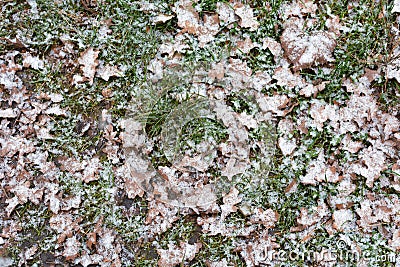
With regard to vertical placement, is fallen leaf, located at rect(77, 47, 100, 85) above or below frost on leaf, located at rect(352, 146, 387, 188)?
above

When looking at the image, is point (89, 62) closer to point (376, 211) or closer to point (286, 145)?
point (286, 145)

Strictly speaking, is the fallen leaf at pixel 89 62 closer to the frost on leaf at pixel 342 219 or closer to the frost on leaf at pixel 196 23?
the frost on leaf at pixel 196 23

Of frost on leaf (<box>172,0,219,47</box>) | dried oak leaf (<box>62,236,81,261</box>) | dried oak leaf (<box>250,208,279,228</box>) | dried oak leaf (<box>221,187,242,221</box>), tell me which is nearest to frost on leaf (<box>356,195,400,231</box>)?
dried oak leaf (<box>250,208,279,228</box>)

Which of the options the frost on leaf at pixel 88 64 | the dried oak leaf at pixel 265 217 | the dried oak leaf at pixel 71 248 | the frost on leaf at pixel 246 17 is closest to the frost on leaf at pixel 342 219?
the dried oak leaf at pixel 265 217

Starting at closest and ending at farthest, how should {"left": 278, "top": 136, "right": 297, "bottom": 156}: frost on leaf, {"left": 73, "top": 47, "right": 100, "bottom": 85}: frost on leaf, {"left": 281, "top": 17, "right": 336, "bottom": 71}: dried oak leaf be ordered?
{"left": 278, "top": 136, "right": 297, "bottom": 156}: frost on leaf, {"left": 281, "top": 17, "right": 336, "bottom": 71}: dried oak leaf, {"left": 73, "top": 47, "right": 100, "bottom": 85}: frost on leaf

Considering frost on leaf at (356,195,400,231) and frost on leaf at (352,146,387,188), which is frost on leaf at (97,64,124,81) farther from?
frost on leaf at (356,195,400,231)

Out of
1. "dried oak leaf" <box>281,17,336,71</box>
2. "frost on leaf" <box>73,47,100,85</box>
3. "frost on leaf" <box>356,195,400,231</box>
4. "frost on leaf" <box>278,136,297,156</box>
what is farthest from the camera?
"frost on leaf" <box>73,47,100,85</box>

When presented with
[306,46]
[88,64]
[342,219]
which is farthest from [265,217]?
[88,64]
